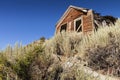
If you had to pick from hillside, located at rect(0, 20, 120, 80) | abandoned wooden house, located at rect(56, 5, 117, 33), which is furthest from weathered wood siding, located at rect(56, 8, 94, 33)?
hillside, located at rect(0, 20, 120, 80)

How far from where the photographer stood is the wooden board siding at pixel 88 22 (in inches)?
735

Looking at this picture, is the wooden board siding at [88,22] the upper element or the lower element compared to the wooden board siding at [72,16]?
lower

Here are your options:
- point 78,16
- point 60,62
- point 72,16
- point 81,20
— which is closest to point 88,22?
point 81,20

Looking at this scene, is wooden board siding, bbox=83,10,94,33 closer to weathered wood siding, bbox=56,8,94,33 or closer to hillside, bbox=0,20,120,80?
weathered wood siding, bbox=56,8,94,33

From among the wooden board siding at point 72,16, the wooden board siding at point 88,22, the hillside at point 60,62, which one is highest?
the wooden board siding at point 72,16

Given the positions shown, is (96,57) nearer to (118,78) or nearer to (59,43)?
(118,78)

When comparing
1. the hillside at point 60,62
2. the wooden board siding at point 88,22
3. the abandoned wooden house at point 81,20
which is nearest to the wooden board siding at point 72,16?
the abandoned wooden house at point 81,20

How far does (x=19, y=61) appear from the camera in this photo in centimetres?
585

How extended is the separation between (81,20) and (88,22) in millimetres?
1335

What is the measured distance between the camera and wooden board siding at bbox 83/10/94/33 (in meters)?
18.7

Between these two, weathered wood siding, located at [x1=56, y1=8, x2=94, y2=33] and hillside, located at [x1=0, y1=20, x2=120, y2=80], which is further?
weathered wood siding, located at [x1=56, y1=8, x2=94, y2=33]

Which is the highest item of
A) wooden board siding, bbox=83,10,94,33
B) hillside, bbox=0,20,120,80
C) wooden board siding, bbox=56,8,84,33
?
wooden board siding, bbox=56,8,84,33

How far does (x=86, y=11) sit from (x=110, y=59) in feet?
41.7

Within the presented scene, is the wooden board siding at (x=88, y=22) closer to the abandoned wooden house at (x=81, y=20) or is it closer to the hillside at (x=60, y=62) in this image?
the abandoned wooden house at (x=81, y=20)
